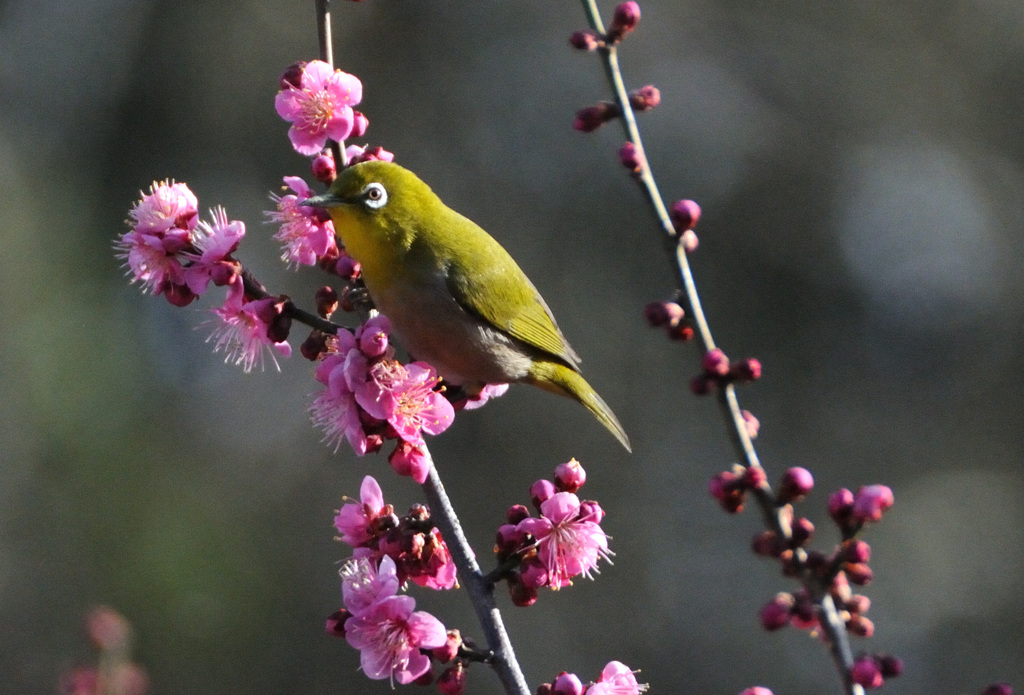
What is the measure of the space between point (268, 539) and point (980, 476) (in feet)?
19.1

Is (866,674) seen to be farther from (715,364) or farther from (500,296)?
(500,296)

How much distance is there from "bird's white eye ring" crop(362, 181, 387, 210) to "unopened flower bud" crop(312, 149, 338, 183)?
0.50ft

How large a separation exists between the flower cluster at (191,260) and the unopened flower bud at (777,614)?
0.97 m

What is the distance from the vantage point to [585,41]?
203 cm

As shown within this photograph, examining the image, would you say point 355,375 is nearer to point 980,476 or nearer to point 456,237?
point 456,237

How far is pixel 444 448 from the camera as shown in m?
7.84

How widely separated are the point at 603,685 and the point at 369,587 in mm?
445

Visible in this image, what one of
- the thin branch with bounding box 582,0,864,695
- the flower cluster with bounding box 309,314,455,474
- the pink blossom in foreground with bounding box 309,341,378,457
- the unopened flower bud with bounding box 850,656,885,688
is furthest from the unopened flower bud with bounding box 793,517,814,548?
the pink blossom in foreground with bounding box 309,341,378,457

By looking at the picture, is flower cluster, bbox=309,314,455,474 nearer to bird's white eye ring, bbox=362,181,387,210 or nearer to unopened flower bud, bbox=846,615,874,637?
bird's white eye ring, bbox=362,181,387,210

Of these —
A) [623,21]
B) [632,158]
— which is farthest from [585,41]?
[632,158]

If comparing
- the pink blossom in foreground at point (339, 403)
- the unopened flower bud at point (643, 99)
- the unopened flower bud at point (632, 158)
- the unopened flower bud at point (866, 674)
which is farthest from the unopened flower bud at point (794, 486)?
the unopened flower bud at point (643, 99)

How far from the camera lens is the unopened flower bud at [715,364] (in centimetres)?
175

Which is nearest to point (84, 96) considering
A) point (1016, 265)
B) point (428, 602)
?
point (428, 602)

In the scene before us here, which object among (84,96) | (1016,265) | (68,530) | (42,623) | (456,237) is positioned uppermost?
(84,96)
